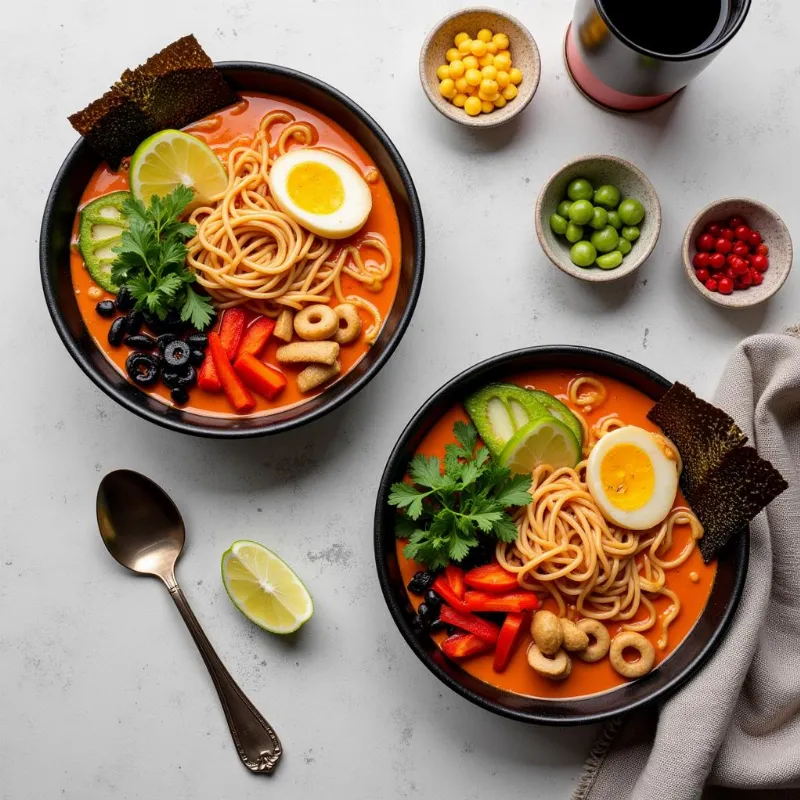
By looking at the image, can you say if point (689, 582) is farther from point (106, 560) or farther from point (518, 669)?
point (106, 560)

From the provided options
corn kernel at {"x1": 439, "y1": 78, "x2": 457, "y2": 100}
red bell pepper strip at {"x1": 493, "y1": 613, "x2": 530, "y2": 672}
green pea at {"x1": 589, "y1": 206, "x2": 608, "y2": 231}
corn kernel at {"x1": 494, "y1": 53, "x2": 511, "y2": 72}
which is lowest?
red bell pepper strip at {"x1": 493, "y1": 613, "x2": 530, "y2": 672}

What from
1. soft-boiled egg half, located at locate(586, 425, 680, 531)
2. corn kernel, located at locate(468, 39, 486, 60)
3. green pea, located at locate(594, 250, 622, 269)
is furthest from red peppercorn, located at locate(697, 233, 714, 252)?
corn kernel, located at locate(468, 39, 486, 60)

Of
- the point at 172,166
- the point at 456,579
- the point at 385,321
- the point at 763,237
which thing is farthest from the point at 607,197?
the point at 172,166

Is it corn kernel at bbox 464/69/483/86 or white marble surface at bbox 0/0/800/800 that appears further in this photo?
white marble surface at bbox 0/0/800/800

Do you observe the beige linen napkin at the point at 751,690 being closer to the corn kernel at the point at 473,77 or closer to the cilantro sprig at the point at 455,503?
the cilantro sprig at the point at 455,503

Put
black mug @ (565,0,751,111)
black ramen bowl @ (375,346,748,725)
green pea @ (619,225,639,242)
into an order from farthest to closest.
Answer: green pea @ (619,225,639,242) < black ramen bowl @ (375,346,748,725) < black mug @ (565,0,751,111)

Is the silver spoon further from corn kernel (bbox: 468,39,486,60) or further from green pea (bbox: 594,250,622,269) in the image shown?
corn kernel (bbox: 468,39,486,60)

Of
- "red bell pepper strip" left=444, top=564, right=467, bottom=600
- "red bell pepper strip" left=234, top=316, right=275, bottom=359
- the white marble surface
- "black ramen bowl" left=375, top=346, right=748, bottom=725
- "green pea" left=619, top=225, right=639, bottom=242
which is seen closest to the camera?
"black ramen bowl" left=375, top=346, right=748, bottom=725
